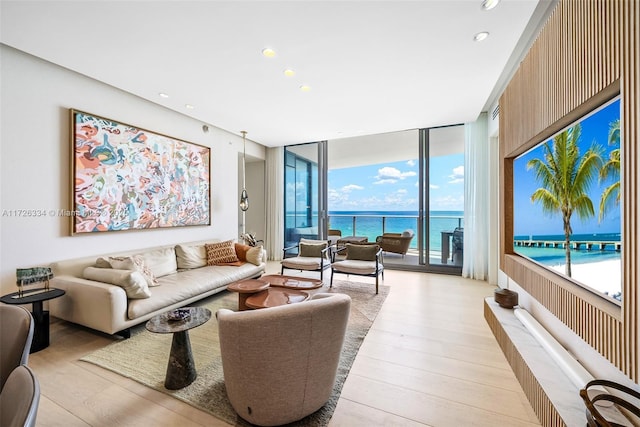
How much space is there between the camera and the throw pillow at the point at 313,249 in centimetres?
464

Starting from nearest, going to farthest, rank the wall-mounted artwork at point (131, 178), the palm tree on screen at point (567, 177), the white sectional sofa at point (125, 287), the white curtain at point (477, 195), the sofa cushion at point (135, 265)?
the palm tree on screen at point (567, 177)
the white sectional sofa at point (125, 287)
the sofa cushion at point (135, 265)
the wall-mounted artwork at point (131, 178)
the white curtain at point (477, 195)

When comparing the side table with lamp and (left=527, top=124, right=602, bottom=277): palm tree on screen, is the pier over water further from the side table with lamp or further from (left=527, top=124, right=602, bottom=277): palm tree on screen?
the side table with lamp

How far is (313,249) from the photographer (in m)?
4.66

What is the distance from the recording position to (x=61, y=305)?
2.65 metres

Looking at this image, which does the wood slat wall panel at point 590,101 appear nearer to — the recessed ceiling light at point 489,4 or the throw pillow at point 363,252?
the recessed ceiling light at point 489,4

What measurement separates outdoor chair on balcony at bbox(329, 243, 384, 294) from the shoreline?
7.77 ft

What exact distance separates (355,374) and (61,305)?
9.94 ft

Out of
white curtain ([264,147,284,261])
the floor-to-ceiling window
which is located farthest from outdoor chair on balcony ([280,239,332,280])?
white curtain ([264,147,284,261])

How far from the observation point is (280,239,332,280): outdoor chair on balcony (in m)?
4.24

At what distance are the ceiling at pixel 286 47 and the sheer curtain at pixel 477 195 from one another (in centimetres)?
79

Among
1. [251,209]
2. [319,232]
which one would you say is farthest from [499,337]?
[251,209]

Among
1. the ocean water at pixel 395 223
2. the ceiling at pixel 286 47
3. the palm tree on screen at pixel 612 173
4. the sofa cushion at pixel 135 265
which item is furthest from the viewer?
the ocean water at pixel 395 223

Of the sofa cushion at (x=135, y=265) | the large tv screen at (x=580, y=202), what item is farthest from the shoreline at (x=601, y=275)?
Result: the sofa cushion at (x=135, y=265)

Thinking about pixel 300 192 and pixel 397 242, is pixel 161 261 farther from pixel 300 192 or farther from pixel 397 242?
pixel 397 242
